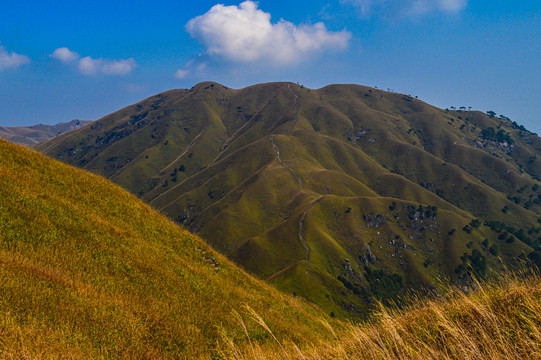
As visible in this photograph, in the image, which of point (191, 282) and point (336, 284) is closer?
point (191, 282)

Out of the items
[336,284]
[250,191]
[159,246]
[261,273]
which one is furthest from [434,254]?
[159,246]

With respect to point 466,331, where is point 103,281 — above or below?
below

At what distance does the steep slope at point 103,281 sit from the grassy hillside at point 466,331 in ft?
7.58

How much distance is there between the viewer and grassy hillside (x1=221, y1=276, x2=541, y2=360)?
5.04 m

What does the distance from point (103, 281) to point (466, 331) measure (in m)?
11.4

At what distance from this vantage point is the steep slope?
7.12 m

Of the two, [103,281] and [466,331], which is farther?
[103,281]

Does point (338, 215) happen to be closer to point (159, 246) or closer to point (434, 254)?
point (434, 254)

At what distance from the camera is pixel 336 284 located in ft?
→ 366

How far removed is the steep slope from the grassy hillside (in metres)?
2.31

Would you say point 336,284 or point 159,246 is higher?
point 159,246

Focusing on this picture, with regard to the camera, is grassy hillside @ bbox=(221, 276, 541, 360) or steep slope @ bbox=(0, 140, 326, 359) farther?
steep slope @ bbox=(0, 140, 326, 359)

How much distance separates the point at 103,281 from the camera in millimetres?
10094

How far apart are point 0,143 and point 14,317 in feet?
53.4
